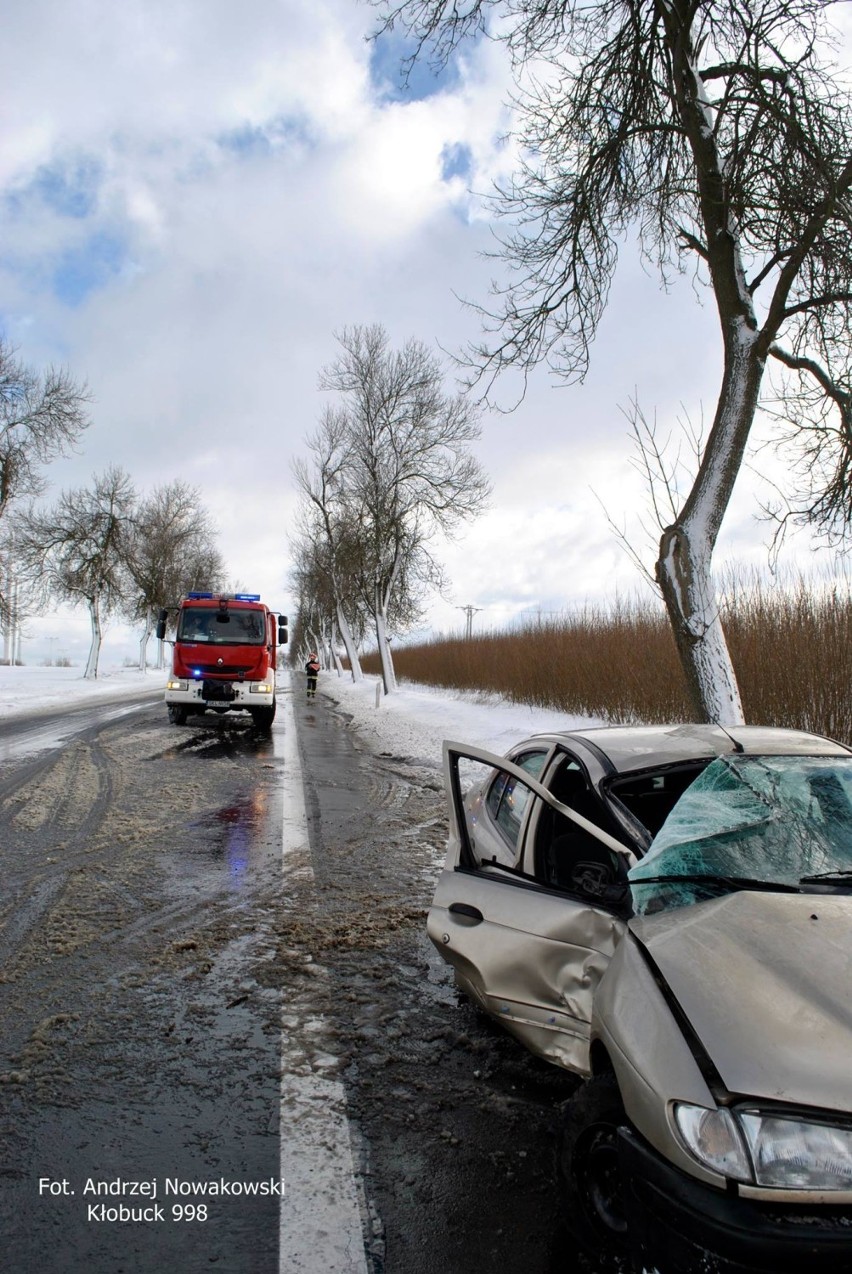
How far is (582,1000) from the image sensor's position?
254cm

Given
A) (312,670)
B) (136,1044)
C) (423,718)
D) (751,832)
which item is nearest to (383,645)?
(312,670)

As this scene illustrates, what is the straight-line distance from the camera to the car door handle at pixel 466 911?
9.99 ft

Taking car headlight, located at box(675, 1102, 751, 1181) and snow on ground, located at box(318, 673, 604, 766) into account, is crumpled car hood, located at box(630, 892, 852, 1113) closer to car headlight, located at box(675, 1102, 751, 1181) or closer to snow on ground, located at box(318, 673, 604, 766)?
car headlight, located at box(675, 1102, 751, 1181)

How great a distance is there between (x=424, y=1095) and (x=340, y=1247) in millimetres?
792

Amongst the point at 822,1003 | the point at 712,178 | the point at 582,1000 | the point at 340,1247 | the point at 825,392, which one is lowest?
the point at 340,1247

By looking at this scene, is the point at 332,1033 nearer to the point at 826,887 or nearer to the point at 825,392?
the point at 826,887

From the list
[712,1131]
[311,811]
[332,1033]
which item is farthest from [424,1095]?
[311,811]

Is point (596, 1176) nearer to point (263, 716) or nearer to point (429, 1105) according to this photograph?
point (429, 1105)

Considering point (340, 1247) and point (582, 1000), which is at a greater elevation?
point (582, 1000)

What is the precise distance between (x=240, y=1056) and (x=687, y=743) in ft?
7.11

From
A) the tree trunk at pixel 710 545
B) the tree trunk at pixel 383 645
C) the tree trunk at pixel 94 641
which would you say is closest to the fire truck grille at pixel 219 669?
the tree trunk at pixel 710 545

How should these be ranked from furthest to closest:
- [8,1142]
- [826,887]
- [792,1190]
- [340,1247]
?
1. [8,1142]
2. [826,887]
3. [340,1247]
4. [792,1190]

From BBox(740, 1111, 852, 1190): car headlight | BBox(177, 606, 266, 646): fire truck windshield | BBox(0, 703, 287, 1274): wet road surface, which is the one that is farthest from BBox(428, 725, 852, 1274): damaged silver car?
BBox(177, 606, 266, 646): fire truck windshield

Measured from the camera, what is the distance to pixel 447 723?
62.5ft
